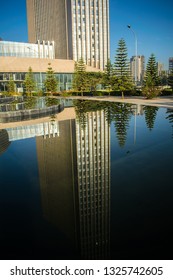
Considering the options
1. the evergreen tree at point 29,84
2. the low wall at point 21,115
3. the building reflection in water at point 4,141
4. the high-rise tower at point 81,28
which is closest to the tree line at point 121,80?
the evergreen tree at point 29,84

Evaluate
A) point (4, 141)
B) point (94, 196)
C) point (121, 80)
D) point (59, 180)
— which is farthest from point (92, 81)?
point (94, 196)

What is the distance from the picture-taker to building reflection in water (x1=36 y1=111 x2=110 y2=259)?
4.66m

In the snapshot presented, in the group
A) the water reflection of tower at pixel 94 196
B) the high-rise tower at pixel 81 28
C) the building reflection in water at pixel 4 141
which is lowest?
the water reflection of tower at pixel 94 196

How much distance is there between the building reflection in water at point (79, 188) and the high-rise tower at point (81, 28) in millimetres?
109970

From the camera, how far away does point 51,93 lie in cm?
5725

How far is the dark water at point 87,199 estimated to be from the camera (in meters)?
4.24

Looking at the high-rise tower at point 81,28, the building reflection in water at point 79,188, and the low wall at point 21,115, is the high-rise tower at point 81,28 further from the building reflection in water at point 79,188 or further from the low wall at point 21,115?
the building reflection in water at point 79,188

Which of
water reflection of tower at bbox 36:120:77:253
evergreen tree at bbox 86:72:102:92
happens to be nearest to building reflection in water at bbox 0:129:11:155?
water reflection of tower at bbox 36:120:77:253

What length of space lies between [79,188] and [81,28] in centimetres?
11972

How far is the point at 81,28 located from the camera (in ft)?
370

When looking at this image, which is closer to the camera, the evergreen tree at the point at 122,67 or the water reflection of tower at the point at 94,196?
the water reflection of tower at the point at 94,196

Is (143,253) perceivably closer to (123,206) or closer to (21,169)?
(123,206)

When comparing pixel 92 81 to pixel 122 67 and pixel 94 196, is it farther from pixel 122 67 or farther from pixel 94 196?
pixel 94 196
